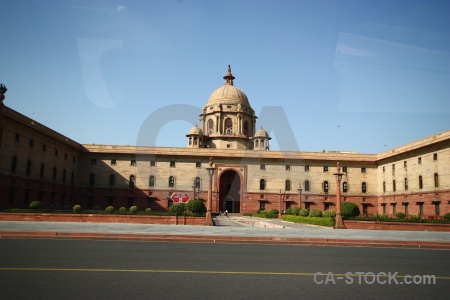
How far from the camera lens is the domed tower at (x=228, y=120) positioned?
58.9m

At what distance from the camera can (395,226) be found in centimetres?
2470

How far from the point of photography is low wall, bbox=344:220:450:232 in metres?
24.5

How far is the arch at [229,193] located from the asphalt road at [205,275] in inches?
1694

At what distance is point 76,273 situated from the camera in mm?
6645

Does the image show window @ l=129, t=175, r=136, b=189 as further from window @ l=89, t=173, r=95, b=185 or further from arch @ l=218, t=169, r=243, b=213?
arch @ l=218, t=169, r=243, b=213

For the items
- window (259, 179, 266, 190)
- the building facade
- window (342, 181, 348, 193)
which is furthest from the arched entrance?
window (342, 181, 348, 193)

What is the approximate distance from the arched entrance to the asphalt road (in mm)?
43142

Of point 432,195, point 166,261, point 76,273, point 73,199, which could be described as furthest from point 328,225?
point 73,199

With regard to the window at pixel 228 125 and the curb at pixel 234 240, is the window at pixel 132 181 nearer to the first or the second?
the window at pixel 228 125

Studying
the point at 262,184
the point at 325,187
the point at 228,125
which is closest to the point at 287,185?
the point at 262,184

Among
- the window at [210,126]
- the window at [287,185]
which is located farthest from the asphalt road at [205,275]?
the window at [210,126]

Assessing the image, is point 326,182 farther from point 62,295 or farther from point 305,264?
point 62,295

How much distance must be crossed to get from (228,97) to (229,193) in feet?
58.5

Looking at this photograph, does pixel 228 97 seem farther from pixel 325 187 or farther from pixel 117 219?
pixel 117 219
